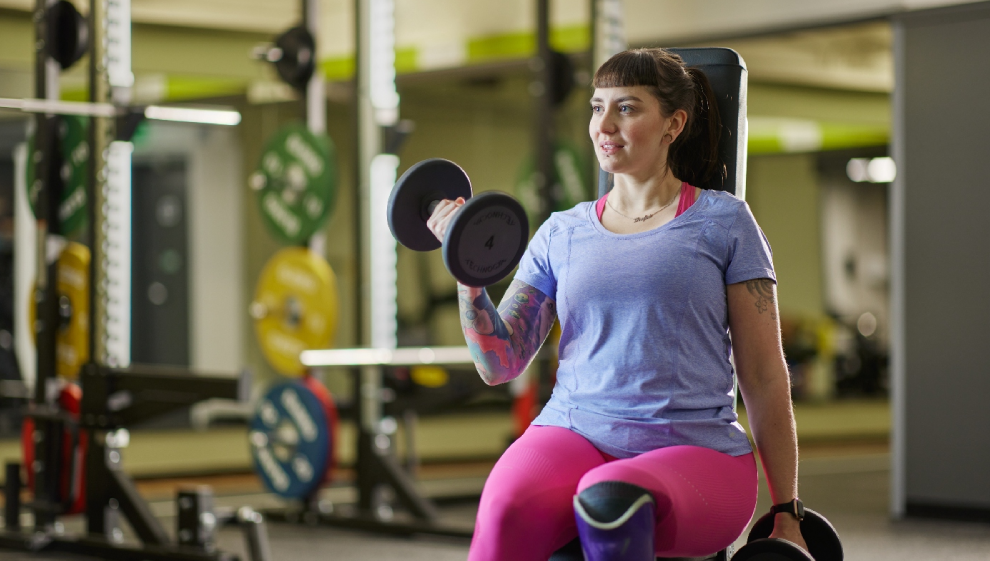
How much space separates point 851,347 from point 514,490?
801 centimetres

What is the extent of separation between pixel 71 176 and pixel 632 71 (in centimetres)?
296

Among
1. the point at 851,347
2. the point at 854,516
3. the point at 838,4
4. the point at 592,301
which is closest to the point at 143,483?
the point at 854,516

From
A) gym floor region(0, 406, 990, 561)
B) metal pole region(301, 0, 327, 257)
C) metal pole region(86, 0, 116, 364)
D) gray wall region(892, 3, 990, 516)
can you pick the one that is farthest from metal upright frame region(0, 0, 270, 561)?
gray wall region(892, 3, 990, 516)

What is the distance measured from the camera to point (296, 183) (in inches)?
174

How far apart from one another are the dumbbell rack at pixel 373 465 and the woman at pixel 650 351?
→ 2569 millimetres

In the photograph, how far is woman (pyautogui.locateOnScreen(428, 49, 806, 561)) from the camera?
1.44m

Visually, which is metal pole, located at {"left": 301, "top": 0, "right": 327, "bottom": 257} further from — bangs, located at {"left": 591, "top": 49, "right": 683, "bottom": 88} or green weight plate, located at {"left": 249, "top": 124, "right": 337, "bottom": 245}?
bangs, located at {"left": 591, "top": 49, "right": 683, "bottom": 88}

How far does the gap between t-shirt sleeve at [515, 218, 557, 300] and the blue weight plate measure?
2.80 meters

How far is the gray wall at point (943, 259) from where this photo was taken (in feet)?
14.8

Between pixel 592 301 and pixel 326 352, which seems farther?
pixel 326 352

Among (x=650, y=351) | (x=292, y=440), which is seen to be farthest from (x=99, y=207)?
(x=650, y=351)

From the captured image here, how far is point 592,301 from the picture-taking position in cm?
154

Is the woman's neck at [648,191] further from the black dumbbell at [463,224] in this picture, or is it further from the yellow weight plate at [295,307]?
the yellow weight plate at [295,307]

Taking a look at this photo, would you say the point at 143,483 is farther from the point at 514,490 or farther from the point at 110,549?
the point at 514,490
